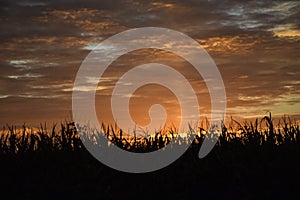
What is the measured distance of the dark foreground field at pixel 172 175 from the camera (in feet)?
25.6

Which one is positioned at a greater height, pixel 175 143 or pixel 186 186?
pixel 175 143

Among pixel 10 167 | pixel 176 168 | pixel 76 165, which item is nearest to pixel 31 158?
pixel 10 167

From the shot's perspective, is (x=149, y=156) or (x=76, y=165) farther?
(x=149, y=156)

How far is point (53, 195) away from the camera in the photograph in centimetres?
796

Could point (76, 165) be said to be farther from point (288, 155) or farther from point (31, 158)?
point (288, 155)

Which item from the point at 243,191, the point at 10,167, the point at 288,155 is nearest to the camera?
the point at 243,191

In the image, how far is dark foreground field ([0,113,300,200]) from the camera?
7793 millimetres

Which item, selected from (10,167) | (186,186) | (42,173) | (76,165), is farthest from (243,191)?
(10,167)

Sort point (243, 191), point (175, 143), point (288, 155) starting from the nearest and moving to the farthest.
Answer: point (243, 191) → point (288, 155) → point (175, 143)

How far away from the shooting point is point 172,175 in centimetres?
824

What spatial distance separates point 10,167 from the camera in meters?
8.90

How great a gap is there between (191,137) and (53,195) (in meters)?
3.13

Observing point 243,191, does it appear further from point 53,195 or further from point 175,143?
point 53,195

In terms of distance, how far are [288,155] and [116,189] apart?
2.96 meters
